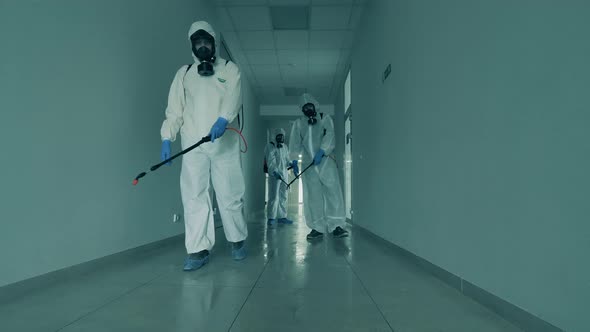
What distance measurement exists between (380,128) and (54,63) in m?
2.51

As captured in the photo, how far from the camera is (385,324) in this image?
1041mm

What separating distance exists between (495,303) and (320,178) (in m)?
2.31

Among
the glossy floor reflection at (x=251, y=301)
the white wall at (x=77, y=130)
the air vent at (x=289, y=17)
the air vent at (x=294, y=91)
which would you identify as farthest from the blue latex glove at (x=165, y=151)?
the air vent at (x=294, y=91)

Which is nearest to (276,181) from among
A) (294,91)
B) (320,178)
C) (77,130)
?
(320,178)

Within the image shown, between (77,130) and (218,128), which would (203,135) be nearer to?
(218,128)

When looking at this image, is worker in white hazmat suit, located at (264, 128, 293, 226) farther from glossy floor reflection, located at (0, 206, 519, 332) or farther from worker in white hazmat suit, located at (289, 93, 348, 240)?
glossy floor reflection, located at (0, 206, 519, 332)

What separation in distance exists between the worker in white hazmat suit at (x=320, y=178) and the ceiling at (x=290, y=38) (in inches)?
49.2

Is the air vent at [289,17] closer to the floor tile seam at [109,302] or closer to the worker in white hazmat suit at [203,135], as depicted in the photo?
the worker in white hazmat suit at [203,135]

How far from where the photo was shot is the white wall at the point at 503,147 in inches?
33.6

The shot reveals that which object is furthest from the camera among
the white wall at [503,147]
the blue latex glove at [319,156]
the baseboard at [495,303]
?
the blue latex glove at [319,156]

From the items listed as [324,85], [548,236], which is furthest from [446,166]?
[324,85]

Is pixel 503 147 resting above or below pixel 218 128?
below

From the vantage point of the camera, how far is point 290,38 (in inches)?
184

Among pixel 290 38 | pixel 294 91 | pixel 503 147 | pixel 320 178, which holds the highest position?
pixel 290 38
